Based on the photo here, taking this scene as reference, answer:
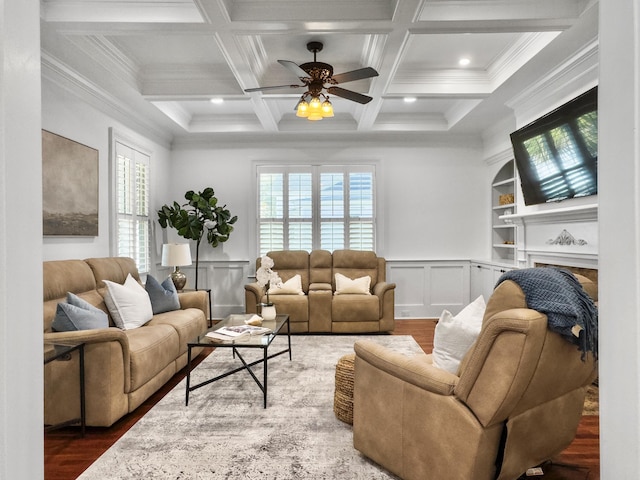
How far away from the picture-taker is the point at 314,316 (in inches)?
199

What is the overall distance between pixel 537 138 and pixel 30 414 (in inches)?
168

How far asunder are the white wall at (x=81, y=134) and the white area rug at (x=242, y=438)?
1662 millimetres

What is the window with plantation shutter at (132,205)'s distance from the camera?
4531 mm

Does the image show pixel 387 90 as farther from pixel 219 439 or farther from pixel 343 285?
pixel 219 439

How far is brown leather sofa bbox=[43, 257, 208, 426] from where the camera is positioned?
98.3 inches

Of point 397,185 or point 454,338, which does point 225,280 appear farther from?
point 454,338

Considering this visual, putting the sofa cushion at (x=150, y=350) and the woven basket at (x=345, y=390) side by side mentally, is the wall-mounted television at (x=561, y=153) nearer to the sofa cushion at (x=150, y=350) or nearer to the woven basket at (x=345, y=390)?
the woven basket at (x=345, y=390)

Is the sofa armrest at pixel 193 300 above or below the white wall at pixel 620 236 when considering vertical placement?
below

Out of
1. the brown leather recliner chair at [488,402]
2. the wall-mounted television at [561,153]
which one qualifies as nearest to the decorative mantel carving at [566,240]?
the wall-mounted television at [561,153]

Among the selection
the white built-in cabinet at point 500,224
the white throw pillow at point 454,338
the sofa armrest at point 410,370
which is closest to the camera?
the sofa armrest at point 410,370

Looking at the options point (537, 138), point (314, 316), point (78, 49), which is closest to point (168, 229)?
point (314, 316)

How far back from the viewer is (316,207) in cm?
610

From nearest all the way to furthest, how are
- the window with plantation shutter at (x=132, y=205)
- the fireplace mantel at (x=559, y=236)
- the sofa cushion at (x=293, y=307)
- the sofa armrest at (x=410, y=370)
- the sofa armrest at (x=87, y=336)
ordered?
the sofa armrest at (x=410, y=370) < the sofa armrest at (x=87, y=336) < the fireplace mantel at (x=559, y=236) < the window with plantation shutter at (x=132, y=205) < the sofa cushion at (x=293, y=307)

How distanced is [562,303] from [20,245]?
1721mm
